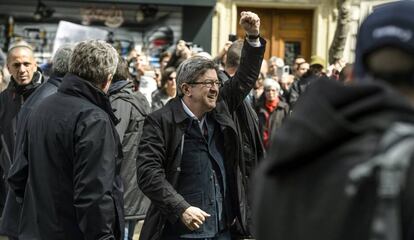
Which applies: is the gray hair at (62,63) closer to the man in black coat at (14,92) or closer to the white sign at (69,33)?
the man in black coat at (14,92)

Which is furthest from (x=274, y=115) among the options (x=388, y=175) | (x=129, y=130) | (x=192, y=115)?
(x=388, y=175)

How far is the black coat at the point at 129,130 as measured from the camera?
6.82m

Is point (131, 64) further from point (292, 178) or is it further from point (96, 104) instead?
point (292, 178)

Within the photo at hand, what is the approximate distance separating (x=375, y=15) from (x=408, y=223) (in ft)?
1.69

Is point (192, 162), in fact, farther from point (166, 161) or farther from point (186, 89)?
point (186, 89)

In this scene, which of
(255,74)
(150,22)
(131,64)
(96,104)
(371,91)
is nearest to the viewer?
(371,91)

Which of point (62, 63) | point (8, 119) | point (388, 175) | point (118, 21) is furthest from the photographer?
point (118, 21)

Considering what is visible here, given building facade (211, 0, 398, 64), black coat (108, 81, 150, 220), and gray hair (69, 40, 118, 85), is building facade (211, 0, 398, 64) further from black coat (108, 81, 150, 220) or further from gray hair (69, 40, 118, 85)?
gray hair (69, 40, 118, 85)

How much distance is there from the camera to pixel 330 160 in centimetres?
181

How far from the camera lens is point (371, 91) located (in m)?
1.78

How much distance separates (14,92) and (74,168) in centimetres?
287

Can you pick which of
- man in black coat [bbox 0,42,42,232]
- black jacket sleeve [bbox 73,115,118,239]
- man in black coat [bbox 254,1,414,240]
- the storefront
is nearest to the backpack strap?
man in black coat [bbox 254,1,414,240]

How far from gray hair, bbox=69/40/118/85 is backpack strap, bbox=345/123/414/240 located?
3.02 metres

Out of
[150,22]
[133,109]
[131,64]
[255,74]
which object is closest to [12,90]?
[133,109]
